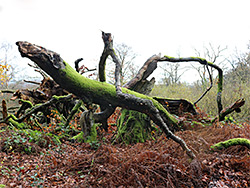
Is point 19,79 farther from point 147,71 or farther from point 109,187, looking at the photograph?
point 109,187

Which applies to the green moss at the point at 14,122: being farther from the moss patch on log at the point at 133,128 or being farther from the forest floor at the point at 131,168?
the moss patch on log at the point at 133,128

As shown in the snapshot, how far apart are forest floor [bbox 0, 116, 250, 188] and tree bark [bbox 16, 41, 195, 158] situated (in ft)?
1.70

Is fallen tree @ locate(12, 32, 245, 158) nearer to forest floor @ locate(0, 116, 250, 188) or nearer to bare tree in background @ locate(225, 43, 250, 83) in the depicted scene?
forest floor @ locate(0, 116, 250, 188)

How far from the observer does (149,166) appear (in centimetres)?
337

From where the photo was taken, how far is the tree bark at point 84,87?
11.5ft

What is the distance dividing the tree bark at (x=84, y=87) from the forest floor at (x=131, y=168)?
1.70 ft

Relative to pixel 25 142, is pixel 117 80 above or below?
above

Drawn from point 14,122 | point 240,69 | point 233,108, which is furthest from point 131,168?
point 240,69

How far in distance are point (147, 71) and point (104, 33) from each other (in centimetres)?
268

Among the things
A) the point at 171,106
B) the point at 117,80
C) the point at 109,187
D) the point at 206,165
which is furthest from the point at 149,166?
the point at 171,106

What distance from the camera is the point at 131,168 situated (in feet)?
10.9

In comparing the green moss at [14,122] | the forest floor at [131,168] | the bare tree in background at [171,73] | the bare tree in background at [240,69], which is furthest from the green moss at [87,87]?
the bare tree in background at [171,73]

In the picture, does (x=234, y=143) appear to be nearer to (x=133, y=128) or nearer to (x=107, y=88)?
(x=133, y=128)

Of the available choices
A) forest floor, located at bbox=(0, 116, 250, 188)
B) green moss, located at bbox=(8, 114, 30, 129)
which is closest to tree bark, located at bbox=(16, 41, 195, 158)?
forest floor, located at bbox=(0, 116, 250, 188)
